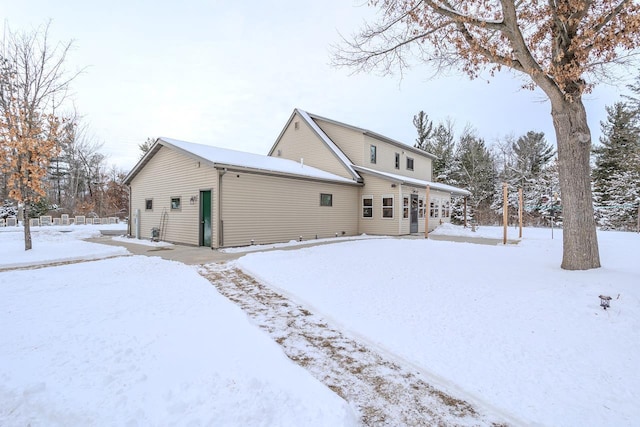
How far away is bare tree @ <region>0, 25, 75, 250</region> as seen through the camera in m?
9.45

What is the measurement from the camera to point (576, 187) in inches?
220

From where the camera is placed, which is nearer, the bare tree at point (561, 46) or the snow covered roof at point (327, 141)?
the bare tree at point (561, 46)

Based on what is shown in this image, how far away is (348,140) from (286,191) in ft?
20.8

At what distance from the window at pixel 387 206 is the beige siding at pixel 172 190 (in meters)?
8.24

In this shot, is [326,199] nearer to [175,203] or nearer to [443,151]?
[175,203]

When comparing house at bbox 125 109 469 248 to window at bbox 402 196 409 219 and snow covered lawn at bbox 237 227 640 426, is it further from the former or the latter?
snow covered lawn at bbox 237 227 640 426

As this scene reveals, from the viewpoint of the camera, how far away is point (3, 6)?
9.78 metres

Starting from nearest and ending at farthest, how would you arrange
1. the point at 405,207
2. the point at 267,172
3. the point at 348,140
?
the point at 267,172 → the point at 405,207 → the point at 348,140

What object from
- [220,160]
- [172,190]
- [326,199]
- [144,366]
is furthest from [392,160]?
[144,366]

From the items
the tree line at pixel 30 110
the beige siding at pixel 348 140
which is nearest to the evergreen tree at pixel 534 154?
the beige siding at pixel 348 140

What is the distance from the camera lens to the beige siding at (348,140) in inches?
650

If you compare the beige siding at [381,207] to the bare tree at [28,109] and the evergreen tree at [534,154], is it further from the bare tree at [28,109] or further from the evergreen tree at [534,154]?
the evergreen tree at [534,154]

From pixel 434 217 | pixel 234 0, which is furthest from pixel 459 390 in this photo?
pixel 434 217

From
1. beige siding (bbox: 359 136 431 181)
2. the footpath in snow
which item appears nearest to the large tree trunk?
the footpath in snow
